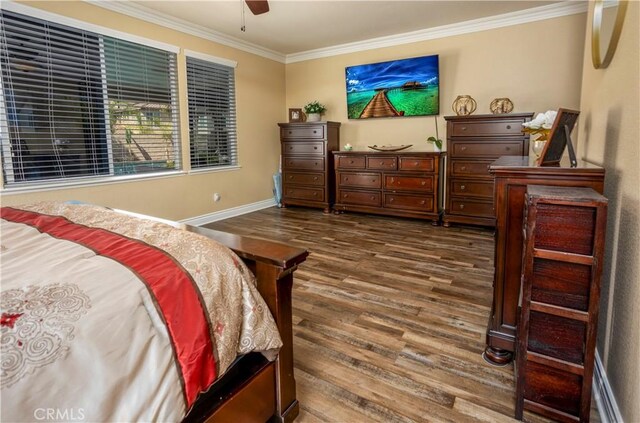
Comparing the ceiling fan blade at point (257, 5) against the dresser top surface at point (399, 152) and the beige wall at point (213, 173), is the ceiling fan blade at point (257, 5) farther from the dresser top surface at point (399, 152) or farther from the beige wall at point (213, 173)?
the dresser top surface at point (399, 152)

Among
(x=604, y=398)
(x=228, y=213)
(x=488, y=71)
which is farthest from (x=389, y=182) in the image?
(x=604, y=398)

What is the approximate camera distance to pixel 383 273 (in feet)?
9.77

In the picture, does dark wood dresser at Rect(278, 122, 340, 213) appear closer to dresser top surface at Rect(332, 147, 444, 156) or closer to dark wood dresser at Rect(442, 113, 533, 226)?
dresser top surface at Rect(332, 147, 444, 156)

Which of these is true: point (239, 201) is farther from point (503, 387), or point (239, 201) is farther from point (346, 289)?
point (503, 387)

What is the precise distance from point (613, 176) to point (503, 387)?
41.4 inches

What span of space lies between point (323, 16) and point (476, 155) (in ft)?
8.06

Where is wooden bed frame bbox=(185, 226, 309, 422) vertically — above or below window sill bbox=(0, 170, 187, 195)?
below

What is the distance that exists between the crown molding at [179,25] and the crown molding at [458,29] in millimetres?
779

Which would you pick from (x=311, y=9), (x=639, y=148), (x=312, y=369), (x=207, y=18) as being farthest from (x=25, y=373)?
(x=207, y=18)

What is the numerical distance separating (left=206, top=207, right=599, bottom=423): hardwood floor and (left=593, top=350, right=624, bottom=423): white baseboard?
7cm

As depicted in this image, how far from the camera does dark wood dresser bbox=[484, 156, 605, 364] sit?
1.59 meters

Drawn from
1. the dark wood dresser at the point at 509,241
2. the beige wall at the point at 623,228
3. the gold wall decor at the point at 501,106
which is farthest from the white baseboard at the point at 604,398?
the gold wall decor at the point at 501,106

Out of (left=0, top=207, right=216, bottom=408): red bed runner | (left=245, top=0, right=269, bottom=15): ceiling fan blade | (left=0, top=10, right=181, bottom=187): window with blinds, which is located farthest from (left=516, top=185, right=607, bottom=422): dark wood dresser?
(left=0, top=10, right=181, bottom=187): window with blinds

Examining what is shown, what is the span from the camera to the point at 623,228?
54.2 inches
